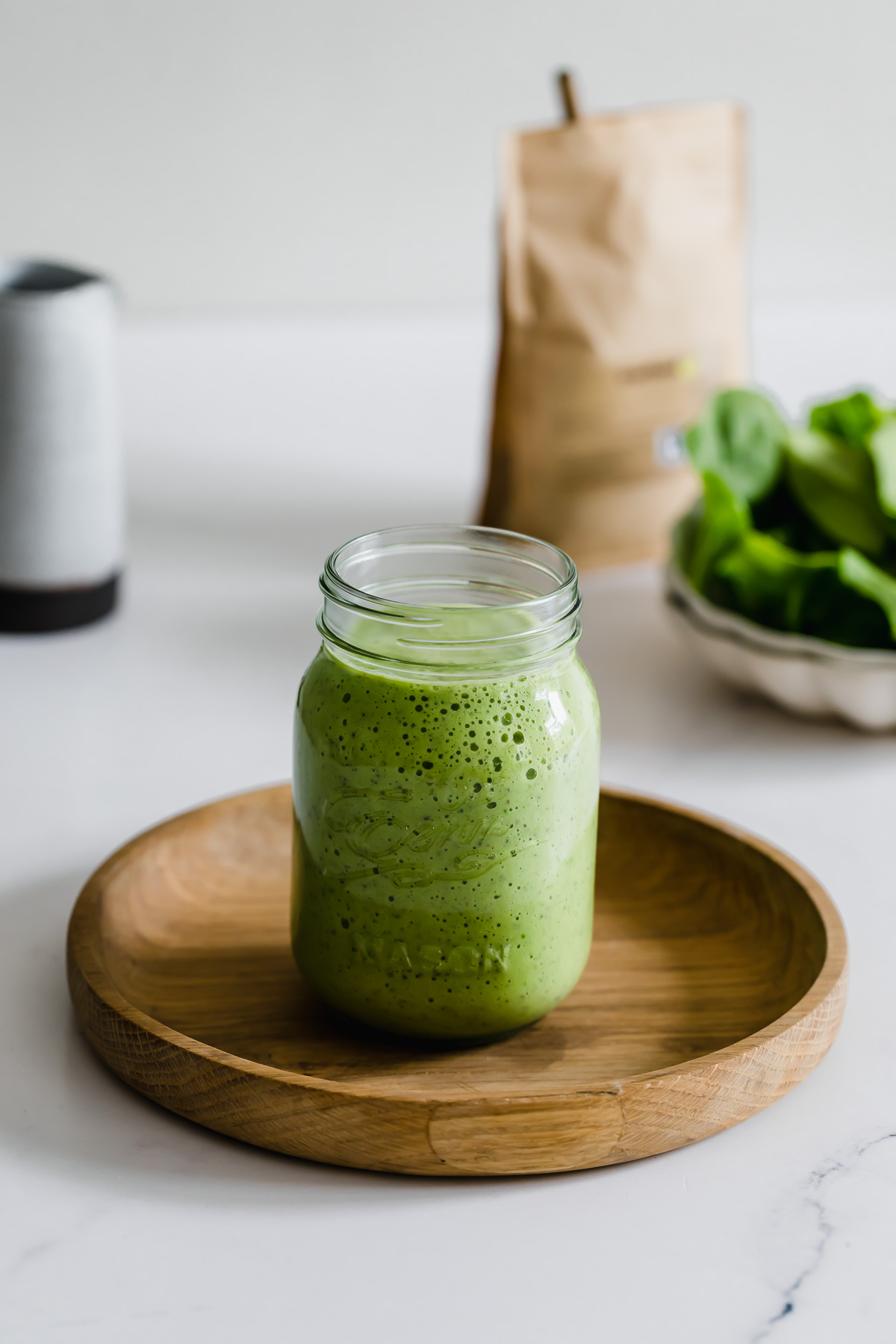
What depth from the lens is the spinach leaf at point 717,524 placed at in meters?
1.05

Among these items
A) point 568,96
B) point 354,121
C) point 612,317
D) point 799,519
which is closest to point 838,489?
point 799,519

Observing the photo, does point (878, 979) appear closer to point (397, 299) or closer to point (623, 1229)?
point (623, 1229)

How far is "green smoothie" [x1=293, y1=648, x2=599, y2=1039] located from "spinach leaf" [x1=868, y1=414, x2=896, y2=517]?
0.48m

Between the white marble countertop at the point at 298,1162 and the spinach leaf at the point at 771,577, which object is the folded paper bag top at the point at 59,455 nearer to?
the white marble countertop at the point at 298,1162

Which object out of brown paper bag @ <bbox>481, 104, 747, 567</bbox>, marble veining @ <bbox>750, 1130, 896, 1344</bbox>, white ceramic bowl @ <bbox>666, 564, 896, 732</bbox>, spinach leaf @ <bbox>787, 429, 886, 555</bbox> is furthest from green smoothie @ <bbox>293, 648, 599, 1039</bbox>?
brown paper bag @ <bbox>481, 104, 747, 567</bbox>

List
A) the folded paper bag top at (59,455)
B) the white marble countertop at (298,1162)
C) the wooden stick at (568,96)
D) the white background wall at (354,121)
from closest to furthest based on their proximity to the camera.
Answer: the white marble countertop at (298,1162)
the folded paper bag top at (59,455)
the wooden stick at (568,96)
the white background wall at (354,121)

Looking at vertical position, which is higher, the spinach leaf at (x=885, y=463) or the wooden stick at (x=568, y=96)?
the wooden stick at (x=568, y=96)

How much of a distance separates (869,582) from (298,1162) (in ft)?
1.90

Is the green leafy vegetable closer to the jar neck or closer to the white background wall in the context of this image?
the jar neck

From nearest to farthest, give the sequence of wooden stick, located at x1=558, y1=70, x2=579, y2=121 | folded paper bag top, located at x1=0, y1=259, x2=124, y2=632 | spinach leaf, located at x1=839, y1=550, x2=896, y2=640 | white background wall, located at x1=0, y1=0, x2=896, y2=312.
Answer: spinach leaf, located at x1=839, y1=550, x2=896, y2=640 → folded paper bag top, located at x1=0, y1=259, x2=124, y2=632 → wooden stick, located at x1=558, y1=70, x2=579, y2=121 → white background wall, located at x1=0, y1=0, x2=896, y2=312

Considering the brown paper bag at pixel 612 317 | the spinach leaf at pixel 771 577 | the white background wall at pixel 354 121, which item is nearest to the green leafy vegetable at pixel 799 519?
the spinach leaf at pixel 771 577

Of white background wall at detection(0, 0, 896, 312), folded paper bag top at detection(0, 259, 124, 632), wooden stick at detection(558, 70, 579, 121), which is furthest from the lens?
white background wall at detection(0, 0, 896, 312)

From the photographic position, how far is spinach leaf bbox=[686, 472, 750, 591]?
1.05m

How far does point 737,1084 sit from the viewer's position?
1.95ft
